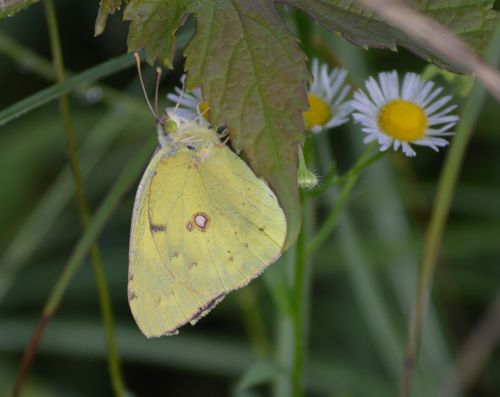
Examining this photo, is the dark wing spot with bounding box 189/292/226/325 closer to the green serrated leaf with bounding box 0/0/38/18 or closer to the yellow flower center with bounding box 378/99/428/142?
the yellow flower center with bounding box 378/99/428/142

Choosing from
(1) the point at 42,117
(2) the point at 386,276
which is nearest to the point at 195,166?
(2) the point at 386,276

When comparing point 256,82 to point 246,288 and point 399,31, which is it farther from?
point 246,288

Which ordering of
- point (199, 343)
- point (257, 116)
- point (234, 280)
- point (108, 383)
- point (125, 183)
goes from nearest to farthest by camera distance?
point (257, 116) → point (234, 280) → point (125, 183) → point (199, 343) → point (108, 383)

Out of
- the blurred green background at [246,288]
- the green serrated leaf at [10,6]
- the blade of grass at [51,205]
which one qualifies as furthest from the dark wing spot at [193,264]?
the blade of grass at [51,205]

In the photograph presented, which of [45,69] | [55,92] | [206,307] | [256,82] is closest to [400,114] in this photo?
[256,82]

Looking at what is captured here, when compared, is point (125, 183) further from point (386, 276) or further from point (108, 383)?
point (386, 276)

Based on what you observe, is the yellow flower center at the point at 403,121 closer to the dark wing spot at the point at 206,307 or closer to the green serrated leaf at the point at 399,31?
the green serrated leaf at the point at 399,31

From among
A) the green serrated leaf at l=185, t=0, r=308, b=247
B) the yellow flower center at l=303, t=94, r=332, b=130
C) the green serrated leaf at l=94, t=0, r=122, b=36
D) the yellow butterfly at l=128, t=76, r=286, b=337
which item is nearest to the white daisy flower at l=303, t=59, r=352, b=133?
the yellow flower center at l=303, t=94, r=332, b=130
